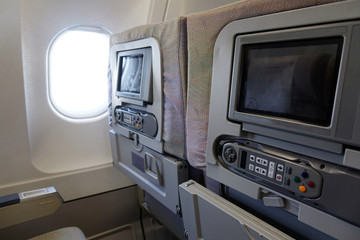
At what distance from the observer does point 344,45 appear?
0.60 metres

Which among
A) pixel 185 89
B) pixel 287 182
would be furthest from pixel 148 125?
pixel 287 182

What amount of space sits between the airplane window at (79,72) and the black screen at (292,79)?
174 centimetres

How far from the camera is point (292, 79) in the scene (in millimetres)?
736

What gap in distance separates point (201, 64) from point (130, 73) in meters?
0.72

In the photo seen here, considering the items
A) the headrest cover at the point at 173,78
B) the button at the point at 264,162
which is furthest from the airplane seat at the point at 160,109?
the button at the point at 264,162

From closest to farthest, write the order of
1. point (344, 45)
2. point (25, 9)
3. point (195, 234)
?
point (344, 45)
point (195, 234)
point (25, 9)

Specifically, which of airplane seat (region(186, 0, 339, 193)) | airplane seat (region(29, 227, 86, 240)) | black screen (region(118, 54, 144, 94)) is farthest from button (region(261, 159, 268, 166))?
airplane seat (region(29, 227, 86, 240))

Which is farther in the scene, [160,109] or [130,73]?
[130,73]

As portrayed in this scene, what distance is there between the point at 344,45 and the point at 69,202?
2.37 m

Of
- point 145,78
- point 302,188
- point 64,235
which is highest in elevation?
point 145,78

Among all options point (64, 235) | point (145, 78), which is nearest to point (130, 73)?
point (145, 78)

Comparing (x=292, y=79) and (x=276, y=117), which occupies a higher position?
(x=292, y=79)

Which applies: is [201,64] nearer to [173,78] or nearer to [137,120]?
[173,78]

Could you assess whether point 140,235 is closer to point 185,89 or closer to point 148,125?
point 148,125
